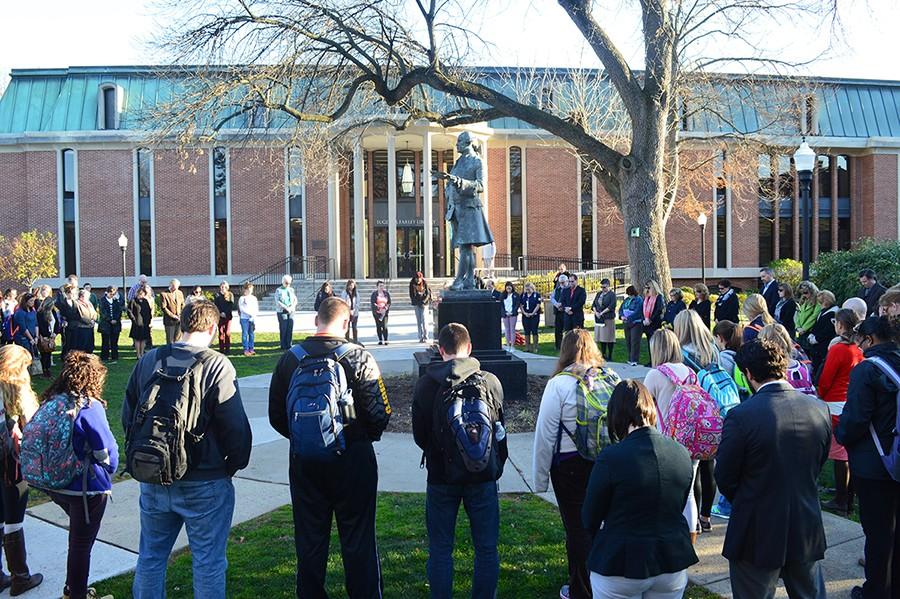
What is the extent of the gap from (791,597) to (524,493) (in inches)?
122

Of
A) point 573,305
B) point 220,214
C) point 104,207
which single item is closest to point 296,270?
point 220,214

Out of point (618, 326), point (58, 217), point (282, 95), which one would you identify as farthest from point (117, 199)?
point (618, 326)

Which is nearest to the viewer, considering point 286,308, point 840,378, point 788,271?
point 840,378

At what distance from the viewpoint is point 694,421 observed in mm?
4797

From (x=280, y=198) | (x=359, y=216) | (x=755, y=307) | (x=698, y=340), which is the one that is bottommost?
(x=698, y=340)

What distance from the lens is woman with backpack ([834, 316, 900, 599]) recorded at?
13.3 feet

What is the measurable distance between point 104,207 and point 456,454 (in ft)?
117

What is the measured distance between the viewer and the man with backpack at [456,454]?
3.99 meters

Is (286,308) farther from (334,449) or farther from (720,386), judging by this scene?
(334,449)

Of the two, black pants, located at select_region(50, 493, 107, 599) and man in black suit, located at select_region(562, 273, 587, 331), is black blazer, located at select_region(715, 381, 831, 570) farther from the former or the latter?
man in black suit, located at select_region(562, 273, 587, 331)

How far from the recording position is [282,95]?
58.2ft

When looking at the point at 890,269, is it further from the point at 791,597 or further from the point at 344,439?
the point at 344,439

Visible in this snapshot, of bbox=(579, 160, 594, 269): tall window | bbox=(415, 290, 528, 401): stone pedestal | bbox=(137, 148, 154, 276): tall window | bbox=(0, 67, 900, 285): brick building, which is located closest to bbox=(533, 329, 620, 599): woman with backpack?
bbox=(415, 290, 528, 401): stone pedestal

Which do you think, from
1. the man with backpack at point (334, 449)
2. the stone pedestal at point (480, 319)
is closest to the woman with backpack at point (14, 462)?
the man with backpack at point (334, 449)
